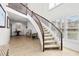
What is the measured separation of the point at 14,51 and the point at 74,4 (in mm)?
1480

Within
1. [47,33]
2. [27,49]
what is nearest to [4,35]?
[27,49]

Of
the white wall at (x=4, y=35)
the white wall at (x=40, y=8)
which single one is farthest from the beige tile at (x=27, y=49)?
the white wall at (x=40, y=8)

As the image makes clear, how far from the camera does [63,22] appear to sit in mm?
2096

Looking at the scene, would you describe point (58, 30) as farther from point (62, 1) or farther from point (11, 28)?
point (11, 28)

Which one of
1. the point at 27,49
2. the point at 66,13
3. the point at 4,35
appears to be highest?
the point at 66,13

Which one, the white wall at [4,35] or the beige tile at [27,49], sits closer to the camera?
the white wall at [4,35]

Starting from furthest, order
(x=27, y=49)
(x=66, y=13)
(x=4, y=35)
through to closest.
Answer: (x=66, y=13) < (x=27, y=49) < (x=4, y=35)

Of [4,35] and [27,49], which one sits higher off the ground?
[4,35]

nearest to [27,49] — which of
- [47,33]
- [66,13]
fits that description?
[47,33]

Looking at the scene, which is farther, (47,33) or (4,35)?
(47,33)

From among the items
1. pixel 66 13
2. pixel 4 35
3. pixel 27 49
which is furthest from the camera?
pixel 66 13

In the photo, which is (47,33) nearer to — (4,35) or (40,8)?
(40,8)

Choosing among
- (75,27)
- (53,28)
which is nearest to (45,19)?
(53,28)

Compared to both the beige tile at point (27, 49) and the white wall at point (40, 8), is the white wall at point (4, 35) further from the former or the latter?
the white wall at point (40, 8)
